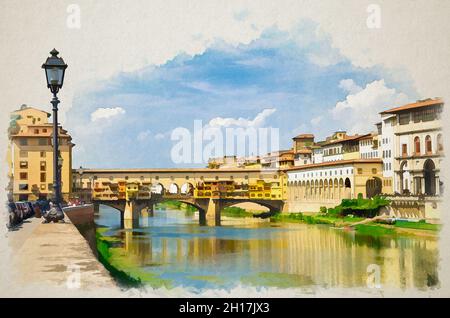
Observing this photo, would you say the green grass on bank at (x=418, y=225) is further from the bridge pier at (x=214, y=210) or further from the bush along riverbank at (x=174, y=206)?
the bush along riverbank at (x=174, y=206)

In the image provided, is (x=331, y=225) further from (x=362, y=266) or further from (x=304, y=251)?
(x=362, y=266)

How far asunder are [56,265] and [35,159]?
20000 mm

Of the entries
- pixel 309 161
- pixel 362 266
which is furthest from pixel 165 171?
pixel 362 266

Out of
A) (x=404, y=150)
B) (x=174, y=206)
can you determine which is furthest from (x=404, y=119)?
(x=174, y=206)

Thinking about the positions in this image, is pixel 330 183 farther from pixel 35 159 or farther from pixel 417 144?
pixel 35 159

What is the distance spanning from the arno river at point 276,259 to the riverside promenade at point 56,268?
3.14 m

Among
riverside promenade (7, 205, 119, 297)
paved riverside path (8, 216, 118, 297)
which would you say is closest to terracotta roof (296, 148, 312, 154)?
paved riverside path (8, 216, 118, 297)

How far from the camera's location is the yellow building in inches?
940

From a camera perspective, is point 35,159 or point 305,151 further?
point 305,151

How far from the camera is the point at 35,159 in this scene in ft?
A: 83.0

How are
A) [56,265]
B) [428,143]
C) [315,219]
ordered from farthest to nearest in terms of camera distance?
1. [315,219]
2. [428,143]
3. [56,265]

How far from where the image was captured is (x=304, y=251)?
663 inches

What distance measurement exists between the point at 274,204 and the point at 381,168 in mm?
8776

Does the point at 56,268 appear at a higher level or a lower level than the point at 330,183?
lower
